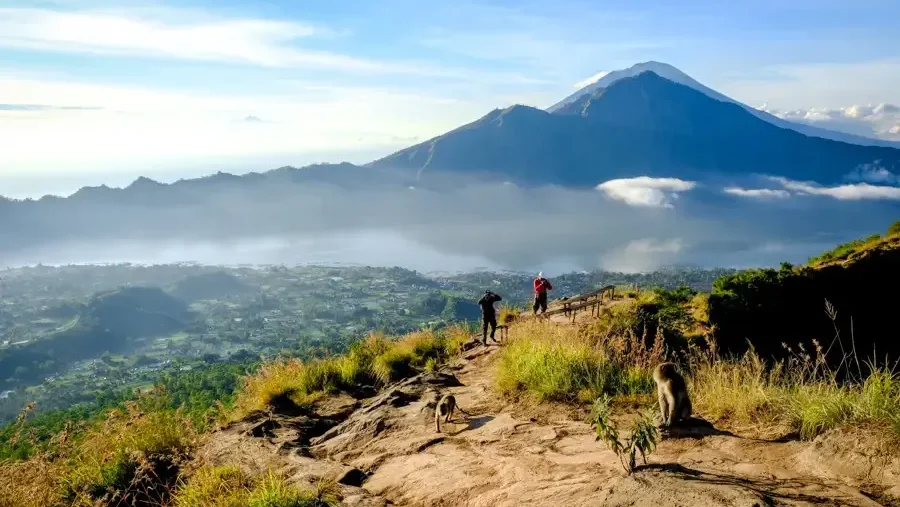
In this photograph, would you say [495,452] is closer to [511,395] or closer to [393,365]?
[511,395]

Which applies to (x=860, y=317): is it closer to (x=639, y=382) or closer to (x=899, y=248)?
(x=899, y=248)

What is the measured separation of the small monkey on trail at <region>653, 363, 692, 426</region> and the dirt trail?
11.0 inches

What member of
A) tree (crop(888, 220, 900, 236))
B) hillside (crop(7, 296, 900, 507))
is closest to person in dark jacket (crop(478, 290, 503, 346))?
hillside (crop(7, 296, 900, 507))

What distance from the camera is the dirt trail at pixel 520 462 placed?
4371 mm

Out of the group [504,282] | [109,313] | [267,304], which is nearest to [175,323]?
[109,313]

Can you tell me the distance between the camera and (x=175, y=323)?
96.0 metres

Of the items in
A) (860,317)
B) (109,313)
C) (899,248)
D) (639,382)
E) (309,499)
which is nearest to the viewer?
(309,499)

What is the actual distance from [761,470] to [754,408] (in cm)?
164

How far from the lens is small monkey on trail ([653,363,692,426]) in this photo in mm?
5882

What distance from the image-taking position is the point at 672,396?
19.5ft

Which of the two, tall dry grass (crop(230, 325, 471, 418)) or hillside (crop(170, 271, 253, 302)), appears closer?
tall dry grass (crop(230, 325, 471, 418))

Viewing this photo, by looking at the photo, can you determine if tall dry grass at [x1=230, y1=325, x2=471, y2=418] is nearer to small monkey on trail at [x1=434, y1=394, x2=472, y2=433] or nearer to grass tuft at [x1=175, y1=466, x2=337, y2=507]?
small monkey on trail at [x1=434, y1=394, x2=472, y2=433]

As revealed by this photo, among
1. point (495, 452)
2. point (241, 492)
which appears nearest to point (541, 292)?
point (495, 452)

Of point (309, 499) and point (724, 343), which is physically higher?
point (309, 499)
